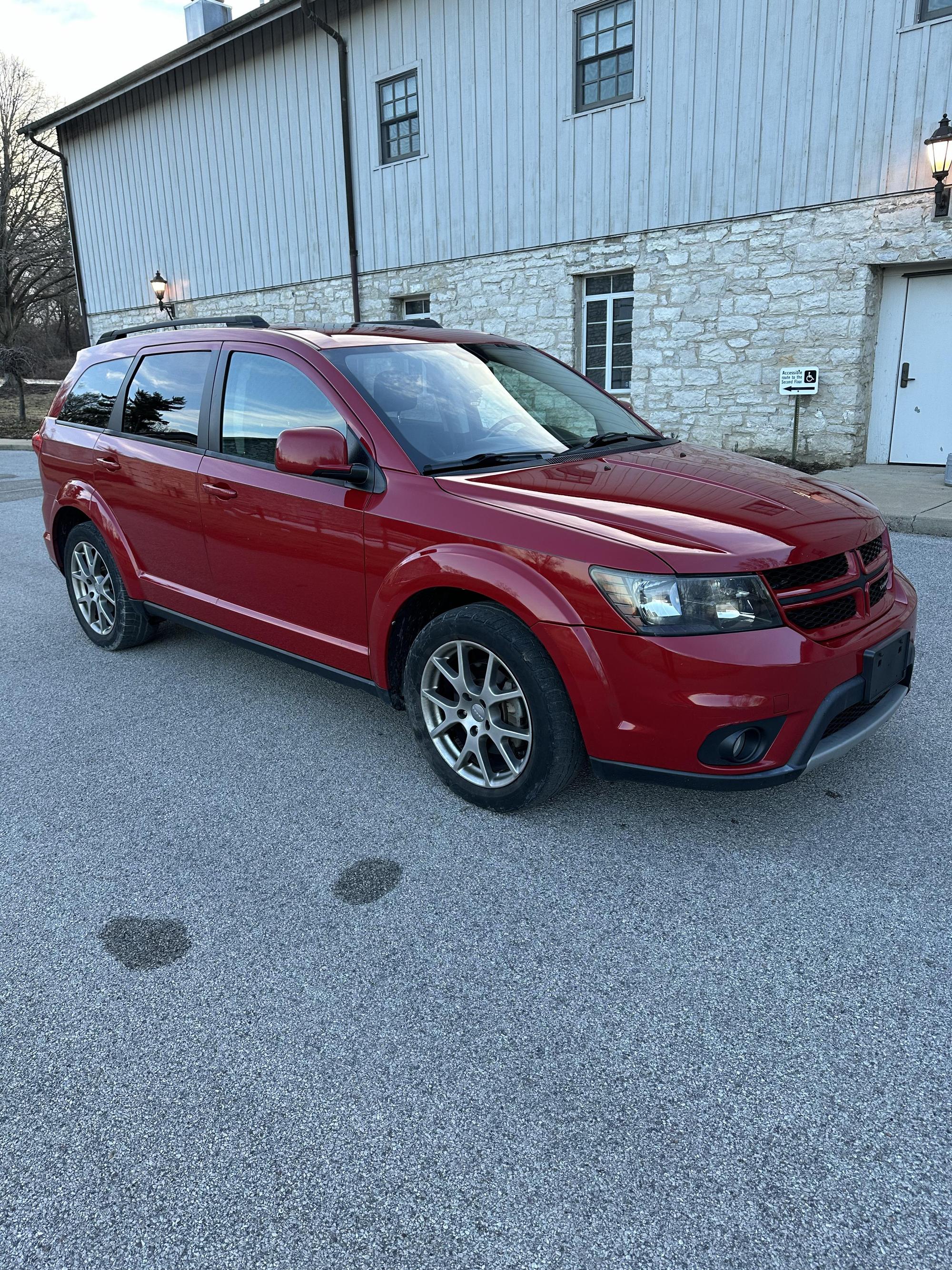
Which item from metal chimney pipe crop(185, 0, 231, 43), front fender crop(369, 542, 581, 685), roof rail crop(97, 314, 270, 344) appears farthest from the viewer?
metal chimney pipe crop(185, 0, 231, 43)

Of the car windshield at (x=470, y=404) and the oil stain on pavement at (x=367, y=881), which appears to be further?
the car windshield at (x=470, y=404)

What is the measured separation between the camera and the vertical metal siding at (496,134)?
10391 mm

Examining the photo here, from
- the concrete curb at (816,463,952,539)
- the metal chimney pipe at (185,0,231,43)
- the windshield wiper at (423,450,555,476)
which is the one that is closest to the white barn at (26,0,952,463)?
the concrete curb at (816,463,952,539)

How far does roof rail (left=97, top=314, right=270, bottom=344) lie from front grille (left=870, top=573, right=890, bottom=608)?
2921mm

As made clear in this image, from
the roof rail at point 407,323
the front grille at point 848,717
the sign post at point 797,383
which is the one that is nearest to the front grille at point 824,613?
the front grille at point 848,717

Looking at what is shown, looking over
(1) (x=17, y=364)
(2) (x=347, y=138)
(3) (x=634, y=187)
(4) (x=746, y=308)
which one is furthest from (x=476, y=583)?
(1) (x=17, y=364)

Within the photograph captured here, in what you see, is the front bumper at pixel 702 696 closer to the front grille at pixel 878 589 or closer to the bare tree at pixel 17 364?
the front grille at pixel 878 589

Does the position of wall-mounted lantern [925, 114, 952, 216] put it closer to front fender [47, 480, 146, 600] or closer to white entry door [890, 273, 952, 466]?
white entry door [890, 273, 952, 466]

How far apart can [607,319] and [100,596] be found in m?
10.2

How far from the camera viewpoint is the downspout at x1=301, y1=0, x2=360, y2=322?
1535 centimetres

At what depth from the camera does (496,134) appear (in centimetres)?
1364

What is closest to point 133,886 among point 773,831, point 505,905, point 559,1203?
point 505,905

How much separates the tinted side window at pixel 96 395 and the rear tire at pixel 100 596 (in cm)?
62

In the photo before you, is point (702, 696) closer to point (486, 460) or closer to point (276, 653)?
point (486, 460)
